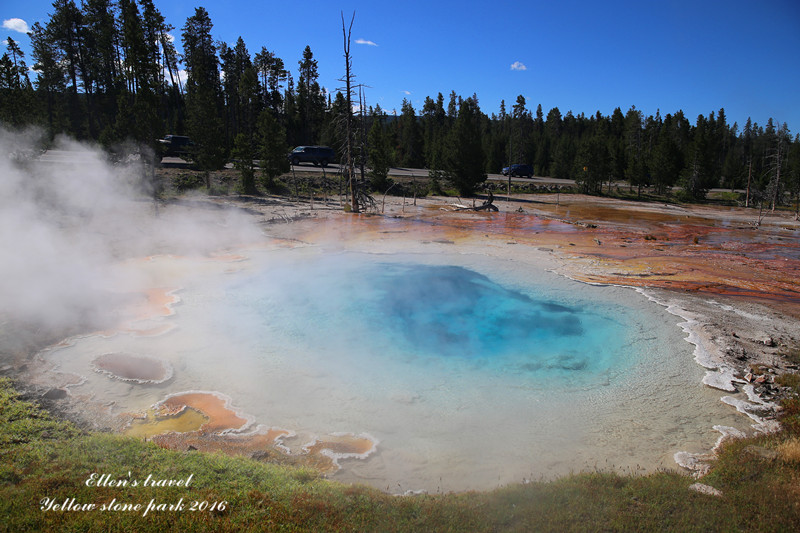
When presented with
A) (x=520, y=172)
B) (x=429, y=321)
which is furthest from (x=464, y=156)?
(x=429, y=321)

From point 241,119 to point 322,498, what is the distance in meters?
43.1

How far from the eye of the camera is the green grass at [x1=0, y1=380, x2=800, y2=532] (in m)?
3.29

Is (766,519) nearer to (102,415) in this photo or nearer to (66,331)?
(102,415)

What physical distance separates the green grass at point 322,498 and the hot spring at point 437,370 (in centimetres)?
72

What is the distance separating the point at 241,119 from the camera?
4156 centimetres

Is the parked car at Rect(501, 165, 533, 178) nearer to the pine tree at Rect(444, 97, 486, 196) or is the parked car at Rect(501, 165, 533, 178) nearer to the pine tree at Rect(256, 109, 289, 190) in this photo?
the pine tree at Rect(444, 97, 486, 196)

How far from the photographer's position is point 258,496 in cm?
366

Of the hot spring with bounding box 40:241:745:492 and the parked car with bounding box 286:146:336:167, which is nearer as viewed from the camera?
the hot spring with bounding box 40:241:745:492

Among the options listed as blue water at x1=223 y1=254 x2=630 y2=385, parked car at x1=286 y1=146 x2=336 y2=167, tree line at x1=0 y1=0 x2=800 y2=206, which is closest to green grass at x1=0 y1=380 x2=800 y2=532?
blue water at x1=223 y1=254 x2=630 y2=385

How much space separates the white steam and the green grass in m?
4.97

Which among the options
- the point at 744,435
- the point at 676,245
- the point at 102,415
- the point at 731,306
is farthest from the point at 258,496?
the point at 676,245

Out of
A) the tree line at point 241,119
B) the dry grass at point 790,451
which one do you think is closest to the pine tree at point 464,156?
the tree line at point 241,119

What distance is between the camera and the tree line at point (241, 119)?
20.6 metres

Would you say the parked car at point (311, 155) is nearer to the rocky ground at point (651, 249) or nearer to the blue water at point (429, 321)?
the rocky ground at point (651, 249)
